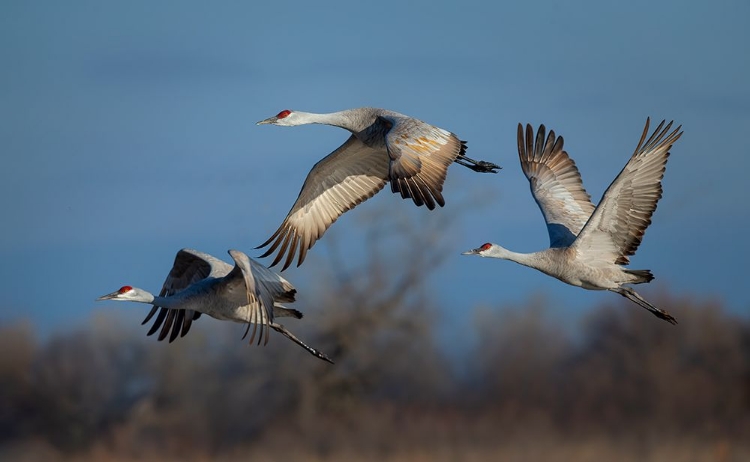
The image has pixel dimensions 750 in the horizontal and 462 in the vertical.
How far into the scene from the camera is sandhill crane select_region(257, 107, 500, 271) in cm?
1264

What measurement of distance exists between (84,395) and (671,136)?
13.4 metres

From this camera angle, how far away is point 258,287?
12250mm

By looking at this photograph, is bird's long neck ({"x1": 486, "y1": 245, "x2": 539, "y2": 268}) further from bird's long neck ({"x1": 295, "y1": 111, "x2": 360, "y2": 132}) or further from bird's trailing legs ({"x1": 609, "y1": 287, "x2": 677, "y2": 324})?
bird's long neck ({"x1": 295, "y1": 111, "x2": 360, "y2": 132})

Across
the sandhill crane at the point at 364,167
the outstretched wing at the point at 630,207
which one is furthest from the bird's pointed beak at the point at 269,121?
the outstretched wing at the point at 630,207

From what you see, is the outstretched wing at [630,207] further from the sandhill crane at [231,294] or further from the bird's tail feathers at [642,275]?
the sandhill crane at [231,294]

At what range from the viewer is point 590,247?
1338 cm

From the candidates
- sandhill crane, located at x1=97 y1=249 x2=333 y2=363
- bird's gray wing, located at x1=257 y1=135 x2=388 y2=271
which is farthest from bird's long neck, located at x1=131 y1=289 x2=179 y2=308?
bird's gray wing, located at x1=257 y1=135 x2=388 y2=271

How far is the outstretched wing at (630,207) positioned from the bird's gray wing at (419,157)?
1.44 metres

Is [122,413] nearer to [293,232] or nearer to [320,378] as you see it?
[320,378]

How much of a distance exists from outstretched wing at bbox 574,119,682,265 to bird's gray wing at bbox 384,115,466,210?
1437mm

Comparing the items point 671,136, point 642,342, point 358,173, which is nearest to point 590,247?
point 671,136

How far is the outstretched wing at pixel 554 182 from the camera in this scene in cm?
1444

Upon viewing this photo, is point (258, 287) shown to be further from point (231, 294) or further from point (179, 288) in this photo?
point (179, 288)

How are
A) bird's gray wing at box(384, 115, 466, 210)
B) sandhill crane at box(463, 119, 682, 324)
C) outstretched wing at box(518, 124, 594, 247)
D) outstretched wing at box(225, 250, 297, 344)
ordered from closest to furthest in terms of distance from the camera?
outstretched wing at box(225, 250, 297, 344), bird's gray wing at box(384, 115, 466, 210), sandhill crane at box(463, 119, 682, 324), outstretched wing at box(518, 124, 594, 247)
